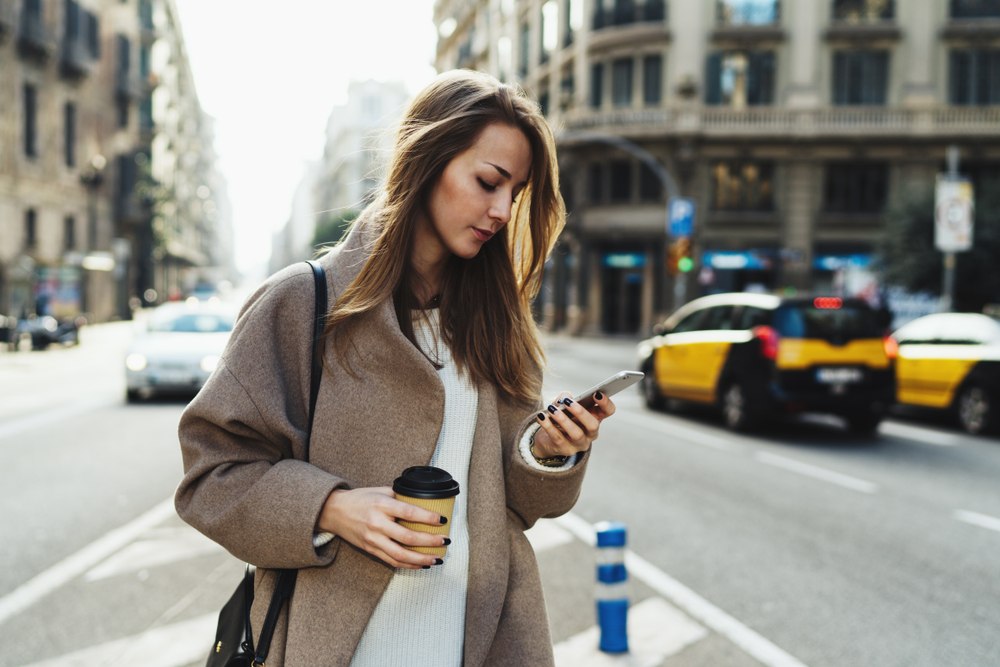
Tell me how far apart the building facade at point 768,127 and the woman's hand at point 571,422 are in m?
31.0

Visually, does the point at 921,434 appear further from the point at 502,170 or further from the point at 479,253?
the point at 502,170

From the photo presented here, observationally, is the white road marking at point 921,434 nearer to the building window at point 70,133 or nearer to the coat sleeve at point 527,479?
the coat sleeve at point 527,479

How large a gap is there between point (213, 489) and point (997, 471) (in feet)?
29.1

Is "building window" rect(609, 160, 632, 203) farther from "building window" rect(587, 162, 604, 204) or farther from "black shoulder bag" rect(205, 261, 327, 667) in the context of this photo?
"black shoulder bag" rect(205, 261, 327, 667)

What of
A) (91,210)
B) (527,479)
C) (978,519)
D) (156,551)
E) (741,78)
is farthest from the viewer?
(91,210)

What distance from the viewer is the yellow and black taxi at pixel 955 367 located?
426 inches

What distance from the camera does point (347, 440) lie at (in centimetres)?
154

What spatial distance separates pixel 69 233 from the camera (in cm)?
3762

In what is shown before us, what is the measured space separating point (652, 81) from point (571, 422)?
34.9m

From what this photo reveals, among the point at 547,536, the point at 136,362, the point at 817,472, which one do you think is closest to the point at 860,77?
the point at 817,472

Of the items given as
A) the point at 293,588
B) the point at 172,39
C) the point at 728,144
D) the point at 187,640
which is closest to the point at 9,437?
the point at 187,640

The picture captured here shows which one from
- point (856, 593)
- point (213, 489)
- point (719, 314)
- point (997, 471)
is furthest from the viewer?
point (719, 314)

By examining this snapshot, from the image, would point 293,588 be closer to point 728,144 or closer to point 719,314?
point 719,314

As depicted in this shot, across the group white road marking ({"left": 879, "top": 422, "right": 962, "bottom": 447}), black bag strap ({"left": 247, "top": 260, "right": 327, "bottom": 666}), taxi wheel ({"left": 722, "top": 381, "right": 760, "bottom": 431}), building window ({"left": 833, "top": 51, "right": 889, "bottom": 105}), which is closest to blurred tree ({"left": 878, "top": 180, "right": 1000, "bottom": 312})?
building window ({"left": 833, "top": 51, "right": 889, "bottom": 105})
